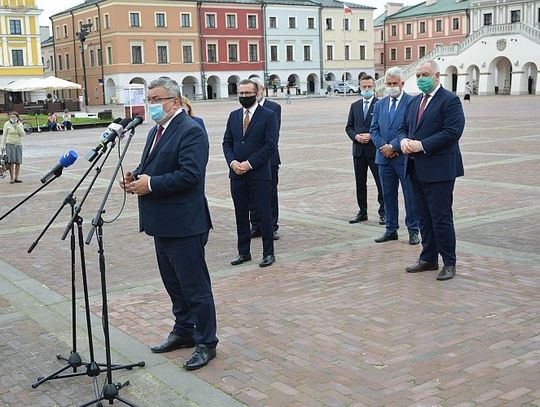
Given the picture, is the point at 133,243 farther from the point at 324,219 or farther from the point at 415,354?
the point at 415,354

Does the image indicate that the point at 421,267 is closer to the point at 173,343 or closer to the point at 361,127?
the point at 173,343

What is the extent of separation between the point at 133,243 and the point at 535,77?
6172 centimetres

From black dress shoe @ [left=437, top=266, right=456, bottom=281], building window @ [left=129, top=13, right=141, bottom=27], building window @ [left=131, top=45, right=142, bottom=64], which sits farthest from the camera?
building window @ [left=131, top=45, right=142, bottom=64]

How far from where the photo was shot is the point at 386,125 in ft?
29.5

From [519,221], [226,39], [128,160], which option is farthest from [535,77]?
[519,221]

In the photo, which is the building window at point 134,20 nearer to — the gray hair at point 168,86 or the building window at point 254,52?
the building window at point 254,52

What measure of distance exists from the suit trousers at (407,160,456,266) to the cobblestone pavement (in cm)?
33

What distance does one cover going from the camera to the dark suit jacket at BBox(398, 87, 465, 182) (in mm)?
7020

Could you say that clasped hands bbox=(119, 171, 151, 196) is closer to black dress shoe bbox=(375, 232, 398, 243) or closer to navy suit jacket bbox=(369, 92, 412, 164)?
navy suit jacket bbox=(369, 92, 412, 164)

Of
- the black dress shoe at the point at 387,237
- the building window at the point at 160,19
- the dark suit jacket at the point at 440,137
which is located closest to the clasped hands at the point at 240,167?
the dark suit jacket at the point at 440,137

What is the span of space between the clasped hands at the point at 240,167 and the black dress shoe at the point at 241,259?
0.99 meters

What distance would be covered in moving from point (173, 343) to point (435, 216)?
306 cm

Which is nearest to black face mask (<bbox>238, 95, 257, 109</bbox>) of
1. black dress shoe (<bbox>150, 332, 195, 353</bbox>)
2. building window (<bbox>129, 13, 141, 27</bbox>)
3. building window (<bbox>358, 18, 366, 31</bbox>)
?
black dress shoe (<bbox>150, 332, 195, 353</bbox>)

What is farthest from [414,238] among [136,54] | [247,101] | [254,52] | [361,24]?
[361,24]
